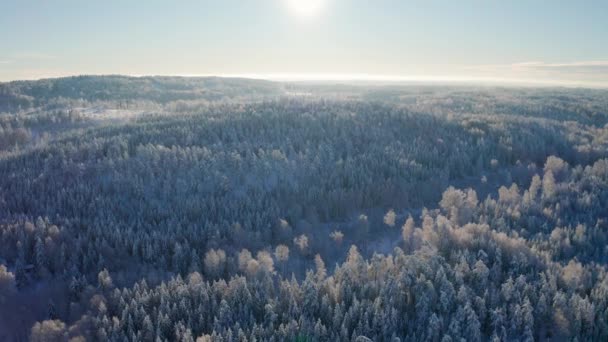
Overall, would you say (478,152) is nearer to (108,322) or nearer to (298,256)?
(298,256)

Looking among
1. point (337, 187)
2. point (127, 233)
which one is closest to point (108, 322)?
point (127, 233)

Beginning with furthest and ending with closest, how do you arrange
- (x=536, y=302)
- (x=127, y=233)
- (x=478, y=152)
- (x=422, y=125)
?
(x=422, y=125)
(x=478, y=152)
(x=127, y=233)
(x=536, y=302)

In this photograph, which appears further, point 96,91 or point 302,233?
point 96,91

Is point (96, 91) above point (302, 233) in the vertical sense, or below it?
above

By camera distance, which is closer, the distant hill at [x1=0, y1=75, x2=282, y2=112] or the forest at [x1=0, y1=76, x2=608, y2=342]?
the forest at [x1=0, y1=76, x2=608, y2=342]

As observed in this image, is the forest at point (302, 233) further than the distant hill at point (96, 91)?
No

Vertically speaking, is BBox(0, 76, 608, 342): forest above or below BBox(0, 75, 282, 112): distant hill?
below

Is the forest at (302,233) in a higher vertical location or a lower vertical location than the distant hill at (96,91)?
lower

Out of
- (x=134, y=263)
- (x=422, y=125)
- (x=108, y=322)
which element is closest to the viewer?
(x=108, y=322)
